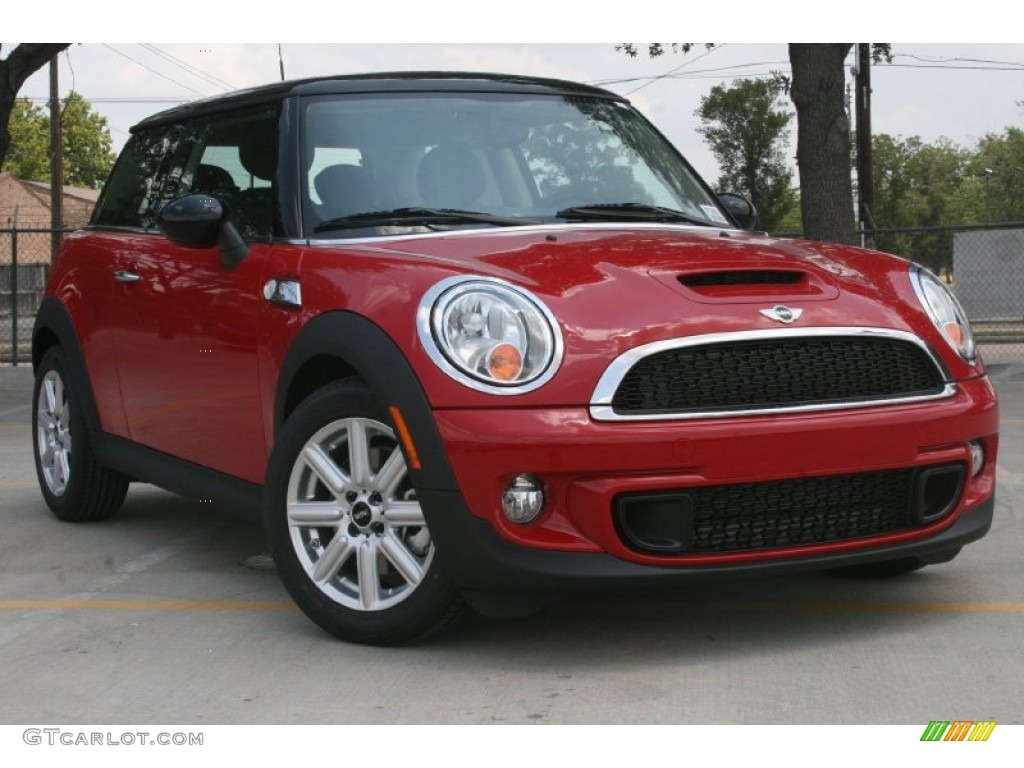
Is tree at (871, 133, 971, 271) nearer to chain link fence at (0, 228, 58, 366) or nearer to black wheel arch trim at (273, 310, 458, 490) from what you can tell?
chain link fence at (0, 228, 58, 366)

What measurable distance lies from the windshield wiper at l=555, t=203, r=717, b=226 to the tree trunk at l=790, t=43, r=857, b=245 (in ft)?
31.1

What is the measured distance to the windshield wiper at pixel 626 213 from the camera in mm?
5340

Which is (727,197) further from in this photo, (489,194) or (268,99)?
(268,99)

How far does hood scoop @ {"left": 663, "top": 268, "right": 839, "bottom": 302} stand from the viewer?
14.4ft

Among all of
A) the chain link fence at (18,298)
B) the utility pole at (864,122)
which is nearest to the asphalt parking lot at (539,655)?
the chain link fence at (18,298)

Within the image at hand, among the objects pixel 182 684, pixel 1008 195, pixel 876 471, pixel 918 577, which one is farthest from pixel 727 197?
pixel 1008 195

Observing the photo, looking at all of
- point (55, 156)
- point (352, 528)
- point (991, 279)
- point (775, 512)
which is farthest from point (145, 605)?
point (55, 156)

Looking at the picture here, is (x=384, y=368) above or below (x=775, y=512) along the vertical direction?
above

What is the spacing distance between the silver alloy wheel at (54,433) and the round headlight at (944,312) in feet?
12.1

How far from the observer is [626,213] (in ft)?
17.9

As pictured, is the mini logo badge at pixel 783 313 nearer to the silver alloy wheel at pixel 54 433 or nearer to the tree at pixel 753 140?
the silver alloy wheel at pixel 54 433

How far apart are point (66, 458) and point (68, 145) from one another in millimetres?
85464

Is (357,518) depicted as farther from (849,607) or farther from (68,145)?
(68,145)

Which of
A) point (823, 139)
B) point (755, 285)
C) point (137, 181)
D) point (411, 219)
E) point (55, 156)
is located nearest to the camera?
point (755, 285)
